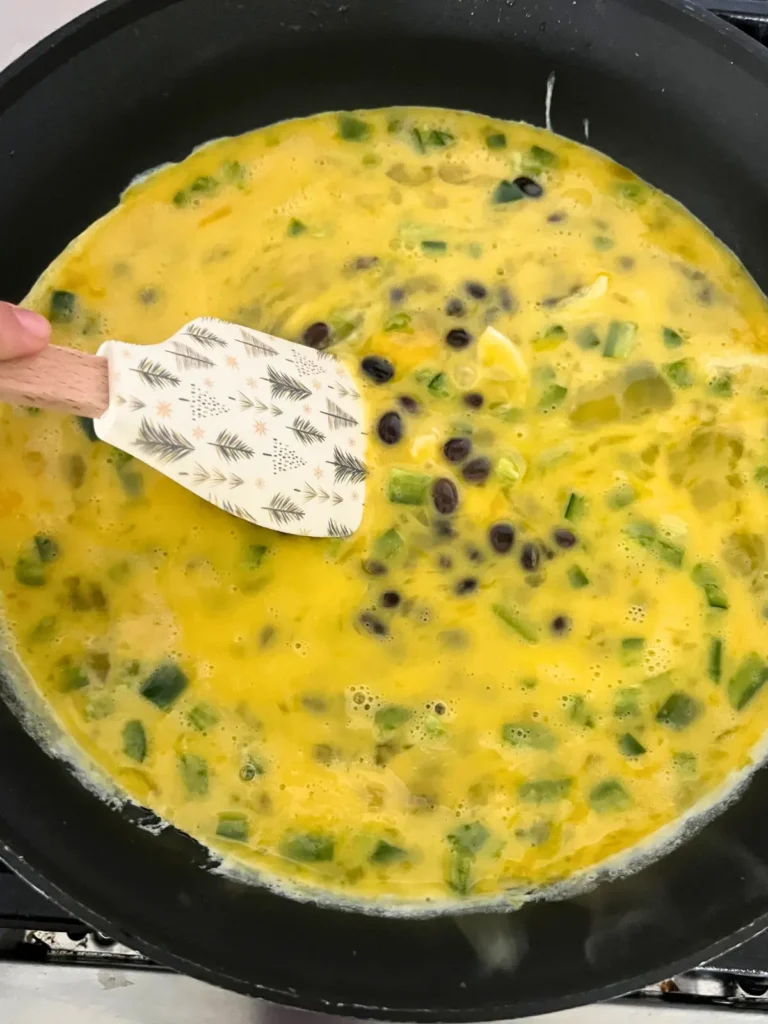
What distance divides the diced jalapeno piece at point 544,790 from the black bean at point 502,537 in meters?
0.37

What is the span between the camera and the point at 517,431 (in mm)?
1521

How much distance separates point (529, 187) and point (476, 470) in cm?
56

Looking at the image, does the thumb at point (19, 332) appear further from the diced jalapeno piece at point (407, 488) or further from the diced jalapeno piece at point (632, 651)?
the diced jalapeno piece at point (632, 651)

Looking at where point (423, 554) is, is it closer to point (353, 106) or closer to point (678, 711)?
point (678, 711)

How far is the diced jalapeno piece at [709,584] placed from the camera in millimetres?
1479

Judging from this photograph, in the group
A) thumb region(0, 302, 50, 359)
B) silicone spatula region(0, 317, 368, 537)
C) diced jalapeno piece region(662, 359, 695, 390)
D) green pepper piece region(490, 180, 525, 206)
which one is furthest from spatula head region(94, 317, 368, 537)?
diced jalapeno piece region(662, 359, 695, 390)

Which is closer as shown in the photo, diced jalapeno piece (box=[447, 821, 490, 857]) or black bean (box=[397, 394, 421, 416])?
diced jalapeno piece (box=[447, 821, 490, 857])

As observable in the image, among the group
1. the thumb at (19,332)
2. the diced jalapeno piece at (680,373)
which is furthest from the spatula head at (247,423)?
the diced jalapeno piece at (680,373)

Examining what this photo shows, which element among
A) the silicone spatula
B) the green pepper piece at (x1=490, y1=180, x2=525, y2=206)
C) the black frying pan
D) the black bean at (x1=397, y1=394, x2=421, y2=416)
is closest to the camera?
the silicone spatula

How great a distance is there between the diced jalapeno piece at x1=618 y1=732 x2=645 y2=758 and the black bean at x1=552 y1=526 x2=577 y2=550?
1.06 ft

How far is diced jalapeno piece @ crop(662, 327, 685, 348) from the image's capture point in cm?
158

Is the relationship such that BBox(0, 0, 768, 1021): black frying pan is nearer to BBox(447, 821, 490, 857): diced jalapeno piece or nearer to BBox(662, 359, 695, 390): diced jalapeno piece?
BBox(447, 821, 490, 857): diced jalapeno piece

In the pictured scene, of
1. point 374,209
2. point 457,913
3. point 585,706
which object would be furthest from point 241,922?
point 374,209

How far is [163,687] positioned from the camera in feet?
4.64
